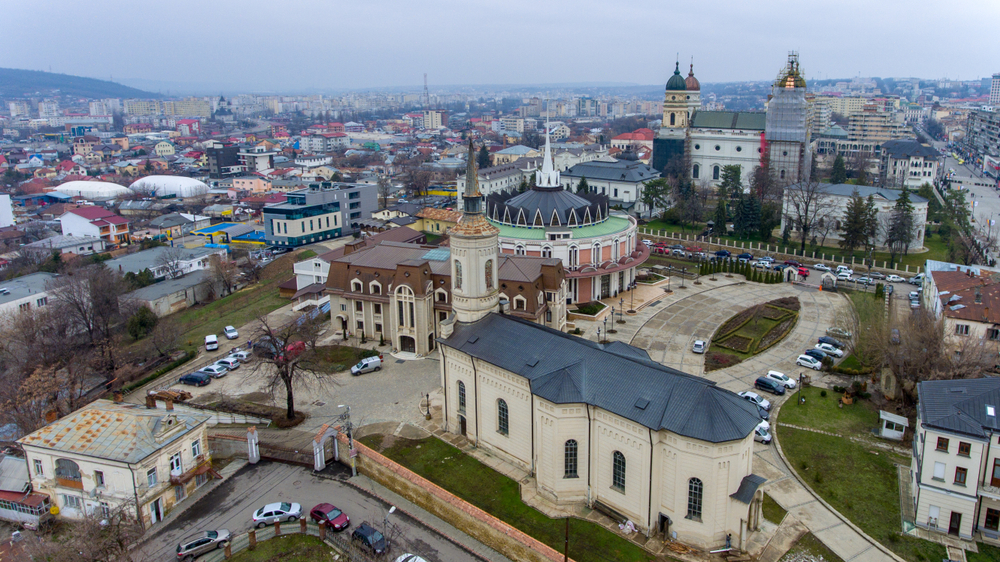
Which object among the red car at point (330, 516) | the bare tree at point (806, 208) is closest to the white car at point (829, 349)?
the bare tree at point (806, 208)

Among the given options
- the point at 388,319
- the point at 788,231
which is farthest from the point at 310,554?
the point at 788,231

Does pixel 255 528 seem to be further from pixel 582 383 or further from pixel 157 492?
pixel 582 383

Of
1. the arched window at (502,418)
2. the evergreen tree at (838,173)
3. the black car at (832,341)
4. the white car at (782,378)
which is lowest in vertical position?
the white car at (782,378)

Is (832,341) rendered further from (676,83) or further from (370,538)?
(676,83)

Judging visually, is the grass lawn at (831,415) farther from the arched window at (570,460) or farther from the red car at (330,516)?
the red car at (330,516)

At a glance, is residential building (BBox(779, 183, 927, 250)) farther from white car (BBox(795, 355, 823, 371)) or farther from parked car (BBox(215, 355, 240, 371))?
parked car (BBox(215, 355, 240, 371))

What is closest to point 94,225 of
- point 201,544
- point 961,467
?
point 201,544
